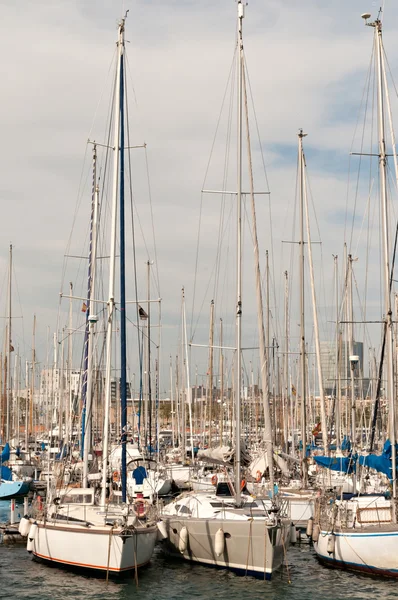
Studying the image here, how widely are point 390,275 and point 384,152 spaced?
4367 mm

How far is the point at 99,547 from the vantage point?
24.5m

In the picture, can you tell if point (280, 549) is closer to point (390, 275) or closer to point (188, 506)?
point (188, 506)

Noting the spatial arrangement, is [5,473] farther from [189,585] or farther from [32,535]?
[189,585]

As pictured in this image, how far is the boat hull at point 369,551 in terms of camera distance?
2420cm

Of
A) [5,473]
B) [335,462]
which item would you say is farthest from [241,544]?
[5,473]

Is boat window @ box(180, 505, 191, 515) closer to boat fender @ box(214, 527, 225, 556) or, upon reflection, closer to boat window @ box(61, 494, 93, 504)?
boat fender @ box(214, 527, 225, 556)

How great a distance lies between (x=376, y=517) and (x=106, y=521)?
861 cm

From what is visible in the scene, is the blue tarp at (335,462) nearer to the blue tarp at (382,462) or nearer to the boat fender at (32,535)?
the blue tarp at (382,462)

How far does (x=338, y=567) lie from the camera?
26281 millimetres

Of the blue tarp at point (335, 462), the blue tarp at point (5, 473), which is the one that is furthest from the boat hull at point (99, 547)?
the blue tarp at point (5, 473)

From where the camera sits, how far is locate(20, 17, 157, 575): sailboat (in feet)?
80.3

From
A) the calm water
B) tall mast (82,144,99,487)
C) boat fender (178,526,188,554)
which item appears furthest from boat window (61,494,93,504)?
tall mast (82,144,99,487)

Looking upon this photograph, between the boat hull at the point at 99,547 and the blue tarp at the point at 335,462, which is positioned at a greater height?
the blue tarp at the point at 335,462

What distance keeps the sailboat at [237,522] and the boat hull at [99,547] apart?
1553 millimetres
